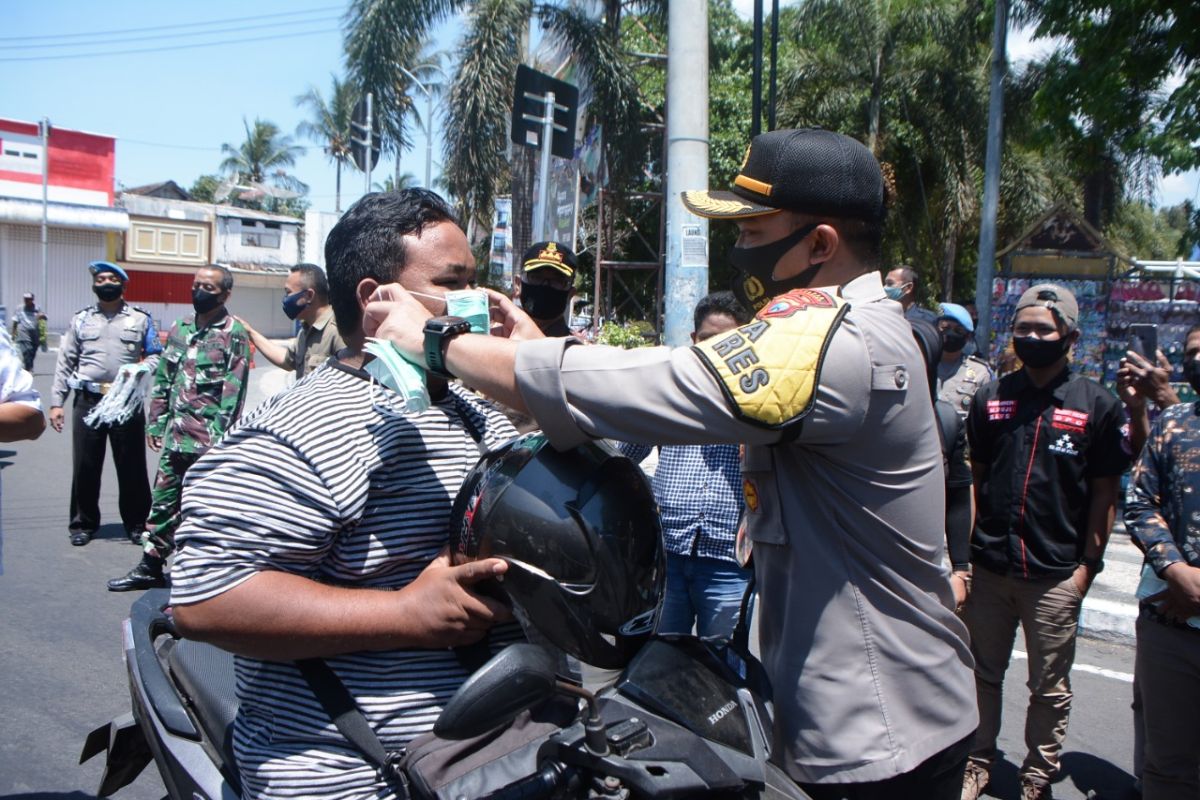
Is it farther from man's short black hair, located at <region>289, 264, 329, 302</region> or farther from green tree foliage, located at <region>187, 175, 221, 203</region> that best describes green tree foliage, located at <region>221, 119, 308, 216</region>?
man's short black hair, located at <region>289, 264, 329, 302</region>

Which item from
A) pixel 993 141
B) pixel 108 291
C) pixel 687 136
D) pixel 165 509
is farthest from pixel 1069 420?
pixel 993 141

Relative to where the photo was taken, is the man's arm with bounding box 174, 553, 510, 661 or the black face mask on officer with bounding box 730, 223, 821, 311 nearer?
the man's arm with bounding box 174, 553, 510, 661

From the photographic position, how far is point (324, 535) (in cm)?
162

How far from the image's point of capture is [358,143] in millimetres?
19719

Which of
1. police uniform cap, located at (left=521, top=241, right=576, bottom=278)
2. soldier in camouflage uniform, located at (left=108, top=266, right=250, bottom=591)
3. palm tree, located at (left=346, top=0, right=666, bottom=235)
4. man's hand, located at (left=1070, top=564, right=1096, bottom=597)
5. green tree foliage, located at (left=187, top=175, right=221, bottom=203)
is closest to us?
man's hand, located at (left=1070, top=564, right=1096, bottom=597)

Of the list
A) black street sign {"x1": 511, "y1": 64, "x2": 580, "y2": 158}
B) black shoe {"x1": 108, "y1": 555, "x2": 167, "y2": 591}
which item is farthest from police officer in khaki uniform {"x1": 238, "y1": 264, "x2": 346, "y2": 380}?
black street sign {"x1": 511, "y1": 64, "x2": 580, "y2": 158}

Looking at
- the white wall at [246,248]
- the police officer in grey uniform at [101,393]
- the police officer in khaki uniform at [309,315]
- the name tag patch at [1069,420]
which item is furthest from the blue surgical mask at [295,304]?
the white wall at [246,248]

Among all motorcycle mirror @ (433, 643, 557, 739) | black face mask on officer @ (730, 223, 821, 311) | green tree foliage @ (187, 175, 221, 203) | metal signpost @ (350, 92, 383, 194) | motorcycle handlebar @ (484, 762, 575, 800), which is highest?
green tree foliage @ (187, 175, 221, 203)

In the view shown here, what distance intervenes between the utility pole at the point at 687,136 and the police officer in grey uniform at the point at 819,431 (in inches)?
180

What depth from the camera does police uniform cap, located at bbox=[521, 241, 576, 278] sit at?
450cm

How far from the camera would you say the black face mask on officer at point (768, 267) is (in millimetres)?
1826

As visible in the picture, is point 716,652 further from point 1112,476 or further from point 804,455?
point 1112,476

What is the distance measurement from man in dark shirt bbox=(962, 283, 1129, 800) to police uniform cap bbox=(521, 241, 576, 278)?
193 cm

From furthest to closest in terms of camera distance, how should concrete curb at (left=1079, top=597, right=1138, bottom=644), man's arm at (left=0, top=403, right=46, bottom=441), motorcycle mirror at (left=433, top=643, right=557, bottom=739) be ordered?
concrete curb at (left=1079, top=597, right=1138, bottom=644) → man's arm at (left=0, top=403, right=46, bottom=441) → motorcycle mirror at (left=433, top=643, right=557, bottom=739)
